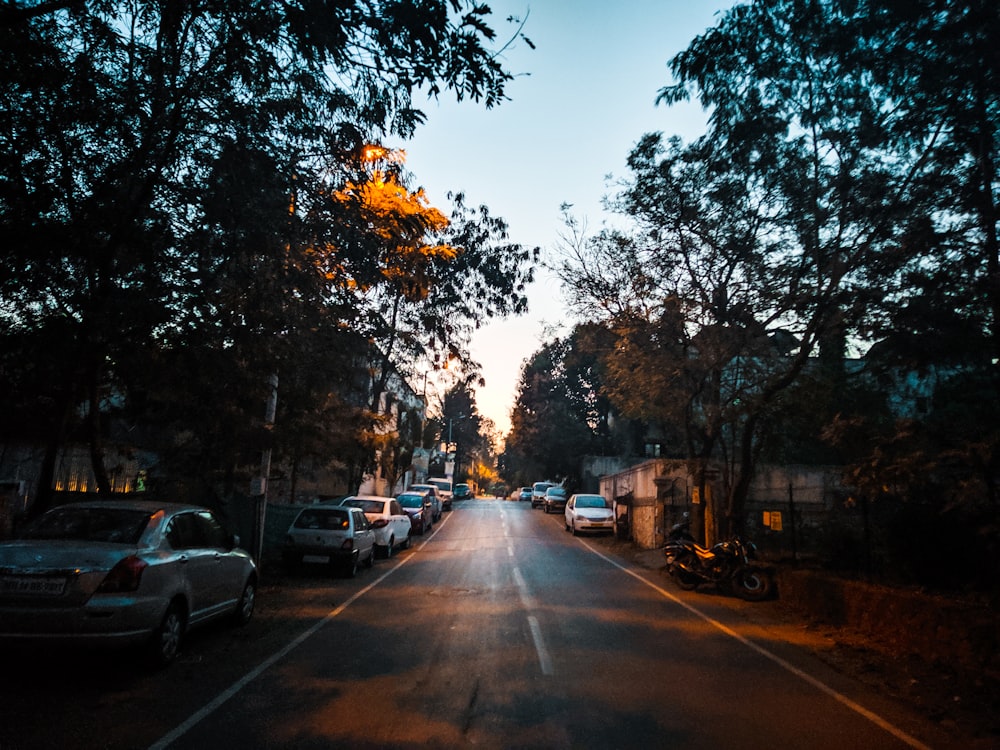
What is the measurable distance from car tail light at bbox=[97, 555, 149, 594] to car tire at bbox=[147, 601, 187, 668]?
1.78 feet

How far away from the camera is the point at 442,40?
21.8 feet

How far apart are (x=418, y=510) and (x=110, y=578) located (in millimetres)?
21515

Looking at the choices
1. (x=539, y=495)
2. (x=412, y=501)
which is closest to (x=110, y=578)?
(x=412, y=501)

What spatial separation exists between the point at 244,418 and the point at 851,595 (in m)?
11.2

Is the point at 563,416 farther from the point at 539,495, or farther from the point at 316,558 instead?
the point at 316,558

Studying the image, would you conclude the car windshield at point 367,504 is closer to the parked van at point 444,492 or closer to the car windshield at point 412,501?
the car windshield at point 412,501

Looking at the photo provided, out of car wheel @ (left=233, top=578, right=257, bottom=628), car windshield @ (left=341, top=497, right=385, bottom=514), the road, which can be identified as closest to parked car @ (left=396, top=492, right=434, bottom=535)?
car windshield @ (left=341, top=497, right=385, bottom=514)

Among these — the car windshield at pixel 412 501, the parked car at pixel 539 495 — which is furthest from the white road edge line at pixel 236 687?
the parked car at pixel 539 495

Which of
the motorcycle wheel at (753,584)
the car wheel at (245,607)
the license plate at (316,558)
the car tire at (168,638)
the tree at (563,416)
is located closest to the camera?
the car tire at (168,638)

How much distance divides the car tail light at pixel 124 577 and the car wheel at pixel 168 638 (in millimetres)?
544

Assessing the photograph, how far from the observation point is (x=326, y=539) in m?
15.0

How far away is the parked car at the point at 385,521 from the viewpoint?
1902 cm

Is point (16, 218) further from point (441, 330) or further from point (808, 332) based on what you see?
point (441, 330)

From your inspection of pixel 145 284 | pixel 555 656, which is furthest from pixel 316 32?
pixel 555 656
